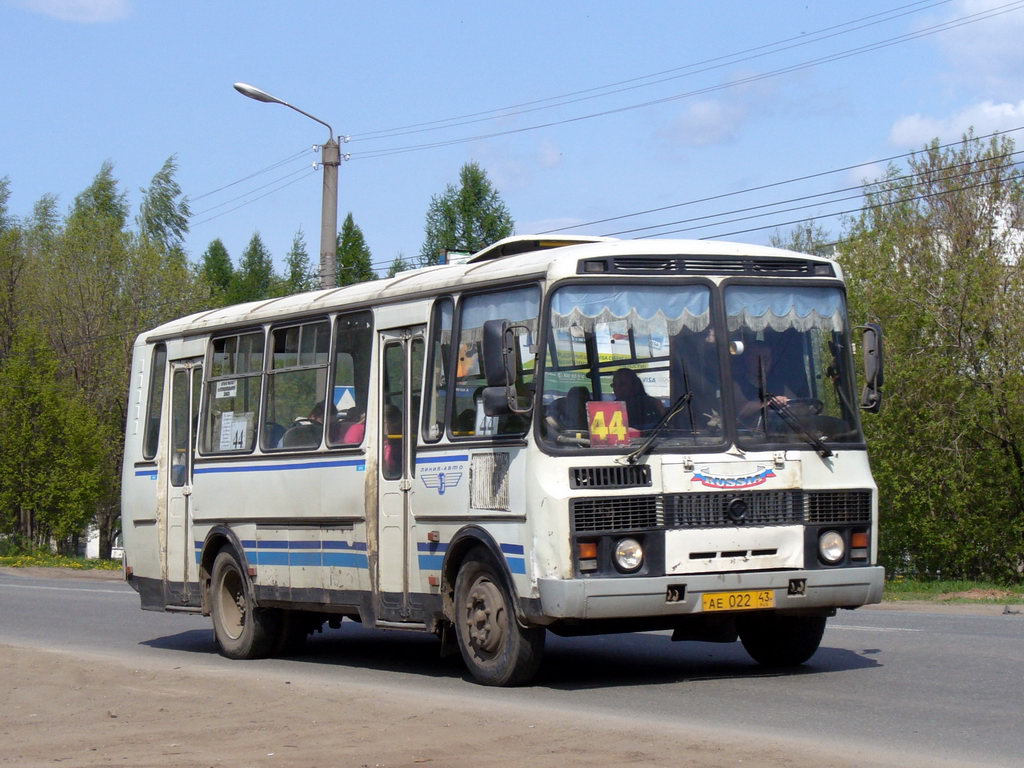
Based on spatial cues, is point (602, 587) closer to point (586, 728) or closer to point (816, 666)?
point (586, 728)

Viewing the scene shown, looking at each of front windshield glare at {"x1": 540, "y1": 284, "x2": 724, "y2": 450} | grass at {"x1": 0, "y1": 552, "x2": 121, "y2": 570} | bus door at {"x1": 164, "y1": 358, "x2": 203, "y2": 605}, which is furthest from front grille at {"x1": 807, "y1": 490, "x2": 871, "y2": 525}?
grass at {"x1": 0, "y1": 552, "x2": 121, "y2": 570}

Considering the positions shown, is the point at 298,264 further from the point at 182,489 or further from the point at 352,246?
the point at 182,489

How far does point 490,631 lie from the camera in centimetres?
1098

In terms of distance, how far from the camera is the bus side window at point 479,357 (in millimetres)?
10617

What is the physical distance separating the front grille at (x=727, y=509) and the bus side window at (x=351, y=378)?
10.4 ft

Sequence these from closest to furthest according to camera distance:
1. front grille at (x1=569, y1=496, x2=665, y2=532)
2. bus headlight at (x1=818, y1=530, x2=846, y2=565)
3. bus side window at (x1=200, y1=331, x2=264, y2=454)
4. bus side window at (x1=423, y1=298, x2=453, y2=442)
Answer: front grille at (x1=569, y1=496, x2=665, y2=532) < bus headlight at (x1=818, y1=530, x2=846, y2=565) < bus side window at (x1=423, y1=298, x2=453, y2=442) < bus side window at (x1=200, y1=331, x2=264, y2=454)

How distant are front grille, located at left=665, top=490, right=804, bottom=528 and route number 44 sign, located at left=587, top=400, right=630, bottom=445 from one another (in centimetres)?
53

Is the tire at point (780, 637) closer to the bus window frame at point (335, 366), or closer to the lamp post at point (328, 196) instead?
the bus window frame at point (335, 366)

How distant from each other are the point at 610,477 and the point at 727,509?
34.0 inches

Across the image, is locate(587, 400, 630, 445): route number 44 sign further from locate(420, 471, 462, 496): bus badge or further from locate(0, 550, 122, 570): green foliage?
locate(0, 550, 122, 570): green foliage

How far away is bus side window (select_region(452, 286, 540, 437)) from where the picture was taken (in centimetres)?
1062

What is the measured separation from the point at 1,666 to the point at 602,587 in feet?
19.9

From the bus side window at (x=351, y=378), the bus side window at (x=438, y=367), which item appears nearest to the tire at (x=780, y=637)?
the bus side window at (x=438, y=367)

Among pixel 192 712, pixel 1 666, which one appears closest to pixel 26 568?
pixel 1 666
